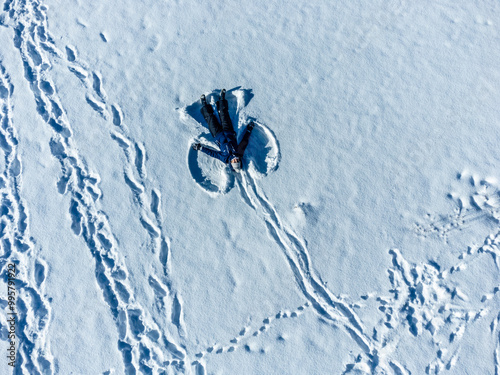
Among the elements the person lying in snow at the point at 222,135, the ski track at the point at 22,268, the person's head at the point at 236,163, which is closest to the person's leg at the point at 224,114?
the person lying in snow at the point at 222,135

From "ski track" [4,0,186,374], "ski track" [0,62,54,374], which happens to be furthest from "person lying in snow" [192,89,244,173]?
"ski track" [0,62,54,374]

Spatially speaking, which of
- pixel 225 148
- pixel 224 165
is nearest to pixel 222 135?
pixel 225 148

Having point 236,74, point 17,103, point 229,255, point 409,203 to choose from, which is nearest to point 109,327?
point 229,255

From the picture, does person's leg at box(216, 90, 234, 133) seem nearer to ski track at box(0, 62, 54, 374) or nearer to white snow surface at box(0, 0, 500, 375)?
white snow surface at box(0, 0, 500, 375)

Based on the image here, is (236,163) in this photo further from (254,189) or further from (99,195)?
(99,195)

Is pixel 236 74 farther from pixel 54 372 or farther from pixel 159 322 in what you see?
pixel 54 372

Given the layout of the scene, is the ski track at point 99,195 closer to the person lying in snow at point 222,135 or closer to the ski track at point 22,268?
the ski track at point 22,268

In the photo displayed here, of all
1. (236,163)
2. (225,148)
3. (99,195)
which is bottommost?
(236,163)
